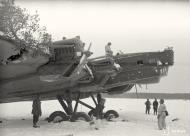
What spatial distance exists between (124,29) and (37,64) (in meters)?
4.29

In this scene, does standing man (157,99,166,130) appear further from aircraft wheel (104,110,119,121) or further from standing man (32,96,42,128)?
standing man (32,96,42,128)

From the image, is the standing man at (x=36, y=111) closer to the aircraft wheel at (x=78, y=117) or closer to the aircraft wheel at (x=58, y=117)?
the aircraft wheel at (x=58, y=117)

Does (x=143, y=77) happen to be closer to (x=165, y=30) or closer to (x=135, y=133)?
(x=165, y=30)

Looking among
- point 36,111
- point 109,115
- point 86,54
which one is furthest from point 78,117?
point 109,115

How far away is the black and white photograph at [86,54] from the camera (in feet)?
50.4

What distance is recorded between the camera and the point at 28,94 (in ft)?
63.0

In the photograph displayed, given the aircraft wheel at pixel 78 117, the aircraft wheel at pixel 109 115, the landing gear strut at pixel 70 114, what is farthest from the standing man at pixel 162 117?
the aircraft wheel at pixel 109 115

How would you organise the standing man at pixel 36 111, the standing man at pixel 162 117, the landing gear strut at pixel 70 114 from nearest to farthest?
the standing man at pixel 162 117
the standing man at pixel 36 111
the landing gear strut at pixel 70 114

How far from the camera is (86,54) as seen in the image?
17969 mm

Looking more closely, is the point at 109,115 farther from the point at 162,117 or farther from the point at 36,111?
the point at 162,117

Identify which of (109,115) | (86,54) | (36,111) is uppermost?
(86,54)

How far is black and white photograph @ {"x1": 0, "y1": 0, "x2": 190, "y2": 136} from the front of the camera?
15.4 m

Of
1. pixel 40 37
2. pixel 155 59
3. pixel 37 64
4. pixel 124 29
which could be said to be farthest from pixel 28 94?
pixel 155 59

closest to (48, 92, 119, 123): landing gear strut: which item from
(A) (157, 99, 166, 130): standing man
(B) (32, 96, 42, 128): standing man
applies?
(B) (32, 96, 42, 128): standing man
